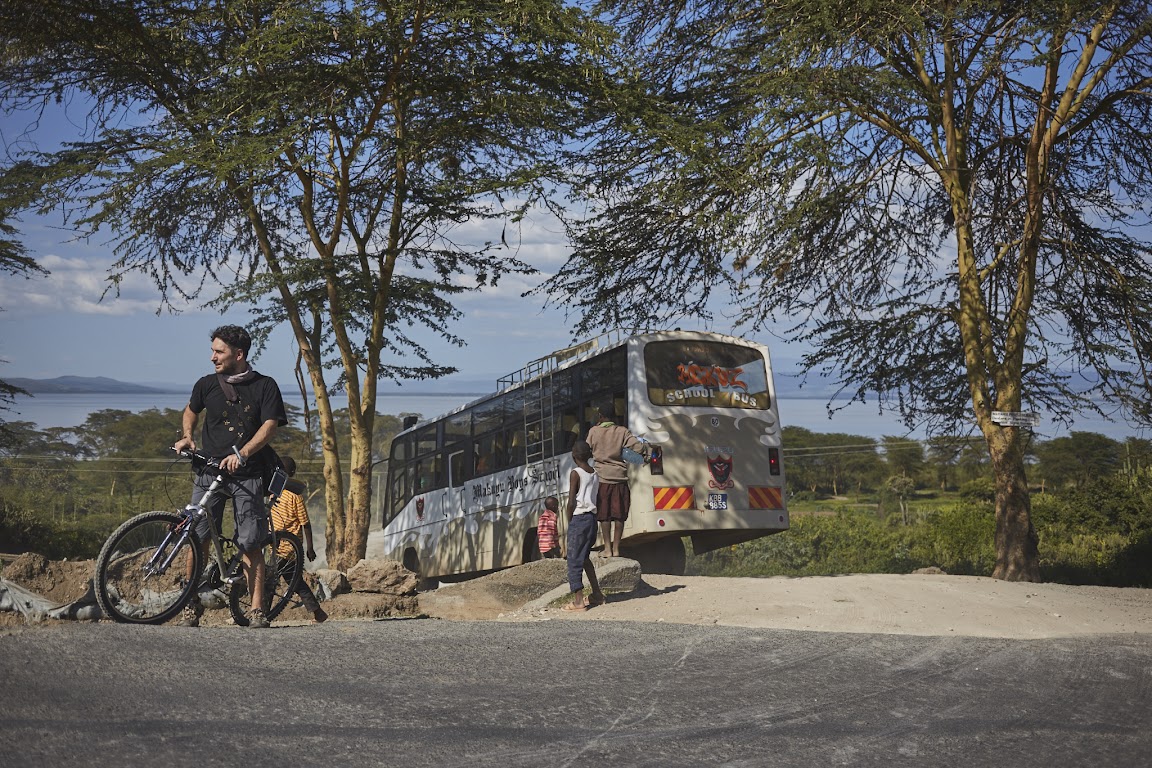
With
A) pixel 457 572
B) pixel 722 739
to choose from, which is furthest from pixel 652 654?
pixel 457 572

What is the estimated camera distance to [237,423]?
7578mm

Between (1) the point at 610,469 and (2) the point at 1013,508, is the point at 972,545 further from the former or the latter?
(1) the point at 610,469

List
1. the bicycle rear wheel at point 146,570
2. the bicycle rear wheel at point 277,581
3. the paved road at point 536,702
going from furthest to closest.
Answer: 1. the bicycle rear wheel at point 277,581
2. the bicycle rear wheel at point 146,570
3. the paved road at point 536,702

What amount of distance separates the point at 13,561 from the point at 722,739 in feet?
21.8

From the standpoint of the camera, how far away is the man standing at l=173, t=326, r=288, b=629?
755cm

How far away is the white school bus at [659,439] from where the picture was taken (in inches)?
606

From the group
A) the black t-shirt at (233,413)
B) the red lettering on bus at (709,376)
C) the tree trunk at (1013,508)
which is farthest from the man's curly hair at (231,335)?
the tree trunk at (1013,508)

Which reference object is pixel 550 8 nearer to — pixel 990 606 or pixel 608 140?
pixel 608 140

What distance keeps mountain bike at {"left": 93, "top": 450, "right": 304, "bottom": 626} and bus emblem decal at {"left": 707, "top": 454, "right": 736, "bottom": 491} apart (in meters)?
8.61

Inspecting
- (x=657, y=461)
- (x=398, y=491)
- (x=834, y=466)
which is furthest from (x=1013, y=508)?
(x=834, y=466)

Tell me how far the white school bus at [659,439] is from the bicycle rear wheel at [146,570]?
28.0 feet

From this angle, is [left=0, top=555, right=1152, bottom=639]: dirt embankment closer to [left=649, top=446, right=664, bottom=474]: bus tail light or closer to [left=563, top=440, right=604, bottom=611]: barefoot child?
[left=563, top=440, right=604, bottom=611]: barefoot child

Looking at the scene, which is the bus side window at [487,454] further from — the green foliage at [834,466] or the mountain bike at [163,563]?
the green foliage at [834,466]

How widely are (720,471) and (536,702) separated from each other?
10702mm
